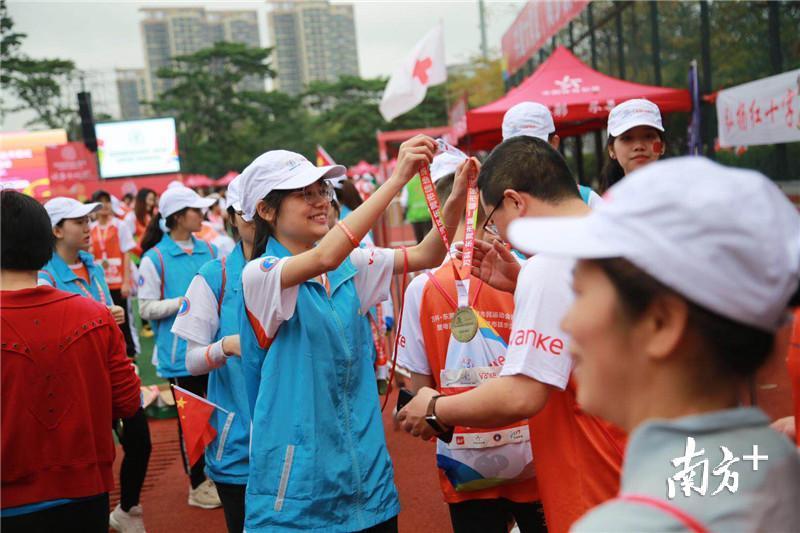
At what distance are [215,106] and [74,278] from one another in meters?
52.1

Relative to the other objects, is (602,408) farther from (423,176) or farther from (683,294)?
(423,176)

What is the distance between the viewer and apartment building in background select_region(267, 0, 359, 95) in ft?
308

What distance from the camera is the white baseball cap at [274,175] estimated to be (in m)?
2.90

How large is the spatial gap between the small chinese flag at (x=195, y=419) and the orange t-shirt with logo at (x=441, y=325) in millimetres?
1225

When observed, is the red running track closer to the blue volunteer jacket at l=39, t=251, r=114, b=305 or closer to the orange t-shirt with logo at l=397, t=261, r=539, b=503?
the blue volunteer jacket at l=39, t=251, r=114, b=305

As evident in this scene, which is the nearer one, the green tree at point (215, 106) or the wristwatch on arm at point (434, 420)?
the wristwatch on arm at point (434, 420)

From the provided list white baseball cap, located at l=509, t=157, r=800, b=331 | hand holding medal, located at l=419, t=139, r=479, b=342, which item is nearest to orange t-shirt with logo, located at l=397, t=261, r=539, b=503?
hand holding medal, located at l=419, t=139, r=479, b=342

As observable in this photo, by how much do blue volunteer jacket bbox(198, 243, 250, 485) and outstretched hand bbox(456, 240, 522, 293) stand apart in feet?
5.05

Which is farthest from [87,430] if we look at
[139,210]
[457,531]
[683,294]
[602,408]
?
[139,210]

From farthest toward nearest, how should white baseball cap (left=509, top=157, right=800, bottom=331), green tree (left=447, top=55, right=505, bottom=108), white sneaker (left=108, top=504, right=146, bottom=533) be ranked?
green tree (left=447, top=55, right=505, bottom=108) → white sneaker (left=108, top=504, right=146, bottom=533) → white baseball cap (left=509, top=157, right=800, bottom=331)

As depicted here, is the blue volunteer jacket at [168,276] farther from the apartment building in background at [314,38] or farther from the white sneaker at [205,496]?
the apartment building in background at [314,38]

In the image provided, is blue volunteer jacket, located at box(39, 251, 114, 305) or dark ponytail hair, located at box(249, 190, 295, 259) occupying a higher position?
dark ponytail hair, located at box(249, 190, 295, 259)

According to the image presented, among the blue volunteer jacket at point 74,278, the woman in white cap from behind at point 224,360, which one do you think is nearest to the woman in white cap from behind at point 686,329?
the woman in white cap from behind at point 224,360

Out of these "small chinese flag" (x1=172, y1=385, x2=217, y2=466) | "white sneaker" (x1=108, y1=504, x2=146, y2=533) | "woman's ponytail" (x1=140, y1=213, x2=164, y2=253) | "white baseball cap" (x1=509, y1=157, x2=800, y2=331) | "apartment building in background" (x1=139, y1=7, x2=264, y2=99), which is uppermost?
"apartment building in background" (x1=139, y1=7, x2=264, y2=99)
